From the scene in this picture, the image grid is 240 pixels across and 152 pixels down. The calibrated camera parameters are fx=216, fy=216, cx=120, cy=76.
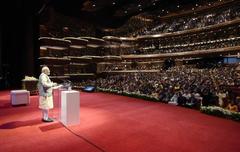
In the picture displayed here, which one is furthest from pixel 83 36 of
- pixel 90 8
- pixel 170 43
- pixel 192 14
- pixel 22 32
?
pixel 192 14

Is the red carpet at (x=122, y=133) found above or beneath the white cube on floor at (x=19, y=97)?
beneath

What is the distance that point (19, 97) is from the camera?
394 inches

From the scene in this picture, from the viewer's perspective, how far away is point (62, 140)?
213 inches

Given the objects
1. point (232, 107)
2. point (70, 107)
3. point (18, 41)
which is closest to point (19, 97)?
point (70, 107)

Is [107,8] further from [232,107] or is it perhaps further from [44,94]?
[44,94]

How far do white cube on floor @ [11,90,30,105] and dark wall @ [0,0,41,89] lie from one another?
16.6 feet

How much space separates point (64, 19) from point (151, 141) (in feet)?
60.8

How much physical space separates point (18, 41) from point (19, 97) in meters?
7.37

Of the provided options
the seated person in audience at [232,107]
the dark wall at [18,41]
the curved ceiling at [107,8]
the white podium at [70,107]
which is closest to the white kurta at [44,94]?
the white podium at [70,107]

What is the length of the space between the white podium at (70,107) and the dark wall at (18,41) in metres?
9.49

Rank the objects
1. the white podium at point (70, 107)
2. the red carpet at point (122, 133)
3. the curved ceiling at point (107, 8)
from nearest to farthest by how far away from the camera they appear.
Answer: the red carpet at point (122, 133) < the white podium at point (70, 107) < the curved ceiling at point (107, 8)

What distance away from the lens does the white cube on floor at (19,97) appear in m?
9.88

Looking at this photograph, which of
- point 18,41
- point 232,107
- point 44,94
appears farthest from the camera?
point 18,41

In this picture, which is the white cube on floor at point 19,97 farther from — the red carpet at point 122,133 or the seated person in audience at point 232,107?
the seated person in audience at point 232,107
